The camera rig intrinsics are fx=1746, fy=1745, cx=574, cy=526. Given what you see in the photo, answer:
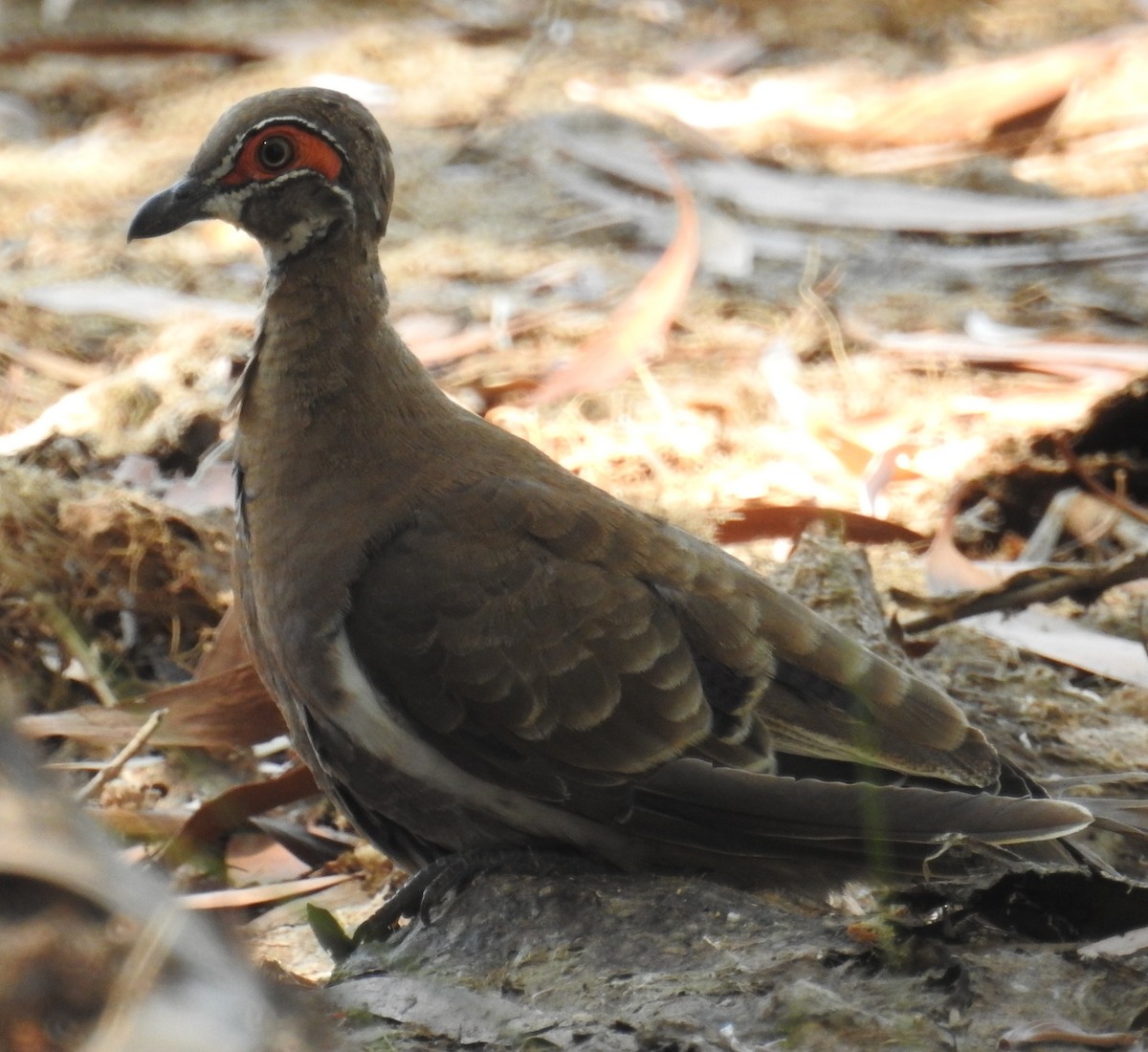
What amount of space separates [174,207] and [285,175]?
0.25 m

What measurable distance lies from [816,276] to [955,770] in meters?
3.69

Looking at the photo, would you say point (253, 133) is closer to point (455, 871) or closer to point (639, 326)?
point (455, 871)

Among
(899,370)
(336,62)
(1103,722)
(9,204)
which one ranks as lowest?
(1103,722)

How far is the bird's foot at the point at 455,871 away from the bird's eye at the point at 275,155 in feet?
4.62

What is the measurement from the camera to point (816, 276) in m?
6.63

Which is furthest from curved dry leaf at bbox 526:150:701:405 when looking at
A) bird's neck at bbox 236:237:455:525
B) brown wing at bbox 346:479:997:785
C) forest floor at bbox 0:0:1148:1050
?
brown wing at bbox 346:479:997:785

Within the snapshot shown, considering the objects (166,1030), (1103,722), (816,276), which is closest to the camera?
(166,1030)

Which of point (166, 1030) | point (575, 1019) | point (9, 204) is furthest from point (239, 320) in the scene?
point (166, 1030)

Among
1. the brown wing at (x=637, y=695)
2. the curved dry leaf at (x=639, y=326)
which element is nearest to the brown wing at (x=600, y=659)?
the brown wing at (x=637, y=695)

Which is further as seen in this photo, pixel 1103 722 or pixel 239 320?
pixel 239 320

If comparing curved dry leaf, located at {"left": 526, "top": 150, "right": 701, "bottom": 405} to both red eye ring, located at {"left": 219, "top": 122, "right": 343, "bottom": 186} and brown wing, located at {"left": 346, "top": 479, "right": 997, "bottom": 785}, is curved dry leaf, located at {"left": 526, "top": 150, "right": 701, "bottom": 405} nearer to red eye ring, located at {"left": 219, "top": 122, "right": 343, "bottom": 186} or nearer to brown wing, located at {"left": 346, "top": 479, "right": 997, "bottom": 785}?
red eye ring, located at {"left": 219, "top": 122, "right": 343, "bottom": 186}

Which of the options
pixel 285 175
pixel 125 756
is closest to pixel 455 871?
pixel 125 756

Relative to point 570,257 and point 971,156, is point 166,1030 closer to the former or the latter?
point 570,257

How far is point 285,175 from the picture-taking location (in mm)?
3500
